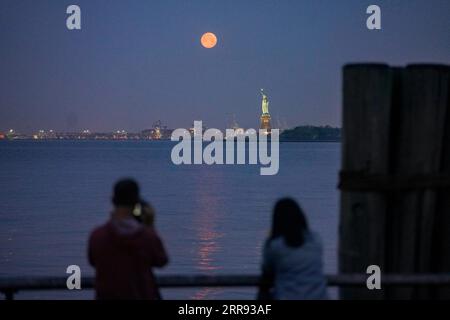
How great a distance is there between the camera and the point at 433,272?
16.9ft

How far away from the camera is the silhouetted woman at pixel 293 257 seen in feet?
15.8

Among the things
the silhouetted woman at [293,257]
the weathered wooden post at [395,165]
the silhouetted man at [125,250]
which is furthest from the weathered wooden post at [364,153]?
the silhouetted man at [125,250]

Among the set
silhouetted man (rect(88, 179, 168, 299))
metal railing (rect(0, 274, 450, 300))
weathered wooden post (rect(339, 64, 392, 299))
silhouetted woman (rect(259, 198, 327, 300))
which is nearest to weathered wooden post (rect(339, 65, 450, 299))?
weathered wooden post (rect(339, 64, 392, 299))

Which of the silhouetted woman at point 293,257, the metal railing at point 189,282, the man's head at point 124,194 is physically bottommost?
the metal railing at point 189,282

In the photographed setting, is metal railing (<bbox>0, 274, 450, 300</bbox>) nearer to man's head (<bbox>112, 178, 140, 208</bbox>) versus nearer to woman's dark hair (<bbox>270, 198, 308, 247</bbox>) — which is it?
woman's dark hair (<bbox>270, 198, 308, 247</bbox>)

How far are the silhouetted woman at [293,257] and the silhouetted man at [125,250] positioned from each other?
0.71 metres

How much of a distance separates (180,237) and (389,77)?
3328cm

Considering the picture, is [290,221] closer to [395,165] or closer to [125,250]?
[395,165]

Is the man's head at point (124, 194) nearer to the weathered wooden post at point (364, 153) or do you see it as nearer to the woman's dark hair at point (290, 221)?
the woman's dark hair at point (290, 221)

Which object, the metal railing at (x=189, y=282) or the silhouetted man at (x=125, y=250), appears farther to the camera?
the metal railing at (x=189, y=282)

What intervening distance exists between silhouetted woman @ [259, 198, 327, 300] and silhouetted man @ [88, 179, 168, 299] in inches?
28.1

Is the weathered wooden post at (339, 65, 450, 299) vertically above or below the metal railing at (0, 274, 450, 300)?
above

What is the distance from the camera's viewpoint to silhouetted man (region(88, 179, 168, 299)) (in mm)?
4762
